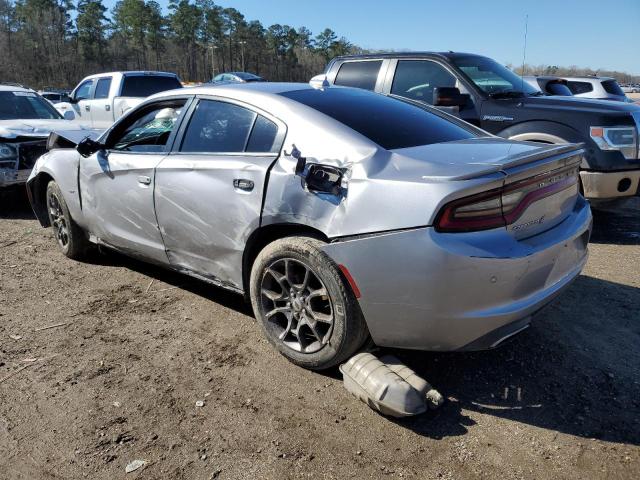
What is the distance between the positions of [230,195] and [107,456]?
5.13ft

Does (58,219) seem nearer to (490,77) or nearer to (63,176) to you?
(63,176)

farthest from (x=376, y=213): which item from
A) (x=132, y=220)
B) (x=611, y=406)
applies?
(x=132, y=220)

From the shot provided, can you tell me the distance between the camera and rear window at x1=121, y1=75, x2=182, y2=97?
11.5m

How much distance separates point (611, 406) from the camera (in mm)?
2652

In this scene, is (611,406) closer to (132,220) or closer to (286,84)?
(286,84)

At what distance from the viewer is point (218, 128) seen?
343 cm

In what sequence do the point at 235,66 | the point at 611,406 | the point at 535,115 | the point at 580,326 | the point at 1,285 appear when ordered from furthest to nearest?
1. the point at 235,66
2. the point at 535,115
3. the point at 1,285
4. the point at 580,326
5. the point at 611,406

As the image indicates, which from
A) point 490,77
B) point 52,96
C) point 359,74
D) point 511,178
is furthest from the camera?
point 52,96

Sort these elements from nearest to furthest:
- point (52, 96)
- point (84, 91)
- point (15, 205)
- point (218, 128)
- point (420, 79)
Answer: point (218, 128) < point (420, 79) < point (15, 205) < point (84, 91) < point (52, 96)

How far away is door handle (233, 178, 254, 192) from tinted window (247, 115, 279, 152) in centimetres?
21

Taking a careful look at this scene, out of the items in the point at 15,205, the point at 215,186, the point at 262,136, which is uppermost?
the point at 262,136

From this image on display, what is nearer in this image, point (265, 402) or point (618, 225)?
point (265, 402)

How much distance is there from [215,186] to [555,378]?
7.64 ft

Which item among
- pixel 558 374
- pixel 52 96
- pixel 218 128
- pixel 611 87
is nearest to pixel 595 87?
pixel 611 87
